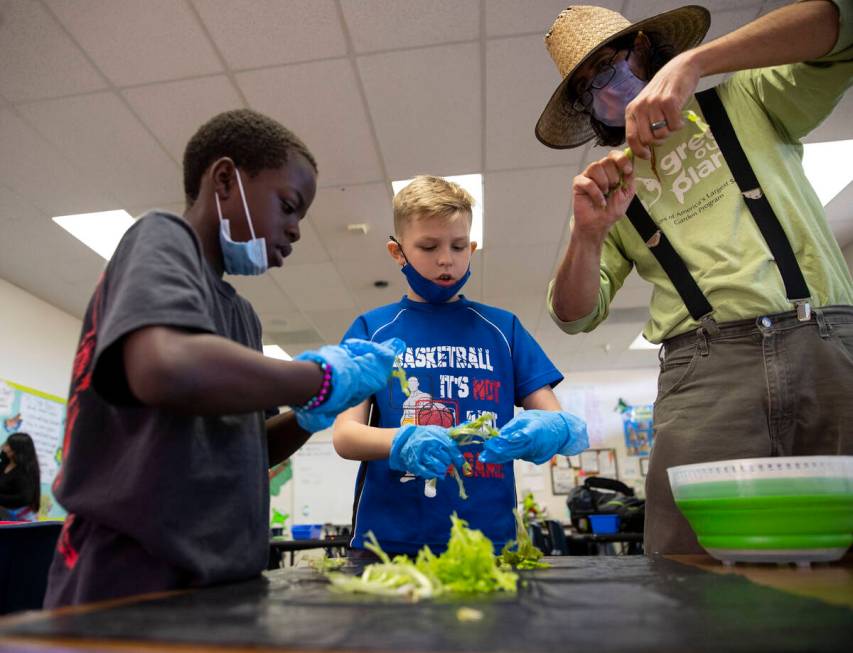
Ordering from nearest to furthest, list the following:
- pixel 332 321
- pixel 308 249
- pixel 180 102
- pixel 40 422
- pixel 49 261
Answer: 1. pixel 180 102
2. pixel 308 249
3. pixel 49 261
4. pixel 40 422
5. pixel 332 321

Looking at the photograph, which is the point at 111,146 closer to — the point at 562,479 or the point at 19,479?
the point at 19,479

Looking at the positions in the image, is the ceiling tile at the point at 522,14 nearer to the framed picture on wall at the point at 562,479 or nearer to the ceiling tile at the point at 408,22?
the ceiling tile at the point at 408,22

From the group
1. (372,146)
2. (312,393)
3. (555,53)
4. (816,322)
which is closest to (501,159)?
(372,146)

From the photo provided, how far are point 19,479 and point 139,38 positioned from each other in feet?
10.5

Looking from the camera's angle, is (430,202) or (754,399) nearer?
(754,399)

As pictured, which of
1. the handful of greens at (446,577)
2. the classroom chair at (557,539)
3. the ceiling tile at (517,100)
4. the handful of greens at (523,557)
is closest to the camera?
the handful of greens at (446,577)

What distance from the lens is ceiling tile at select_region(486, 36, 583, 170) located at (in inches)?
115

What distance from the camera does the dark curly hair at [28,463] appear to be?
13.9ft

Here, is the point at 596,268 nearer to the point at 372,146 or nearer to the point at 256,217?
the point at 256,217

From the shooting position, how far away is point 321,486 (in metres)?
9.43

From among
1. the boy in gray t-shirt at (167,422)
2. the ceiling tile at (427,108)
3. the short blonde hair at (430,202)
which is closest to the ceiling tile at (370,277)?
the ceiling tile at (427,108)

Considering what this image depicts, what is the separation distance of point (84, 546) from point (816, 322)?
1.27 meters

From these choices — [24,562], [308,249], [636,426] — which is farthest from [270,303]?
[636,426]

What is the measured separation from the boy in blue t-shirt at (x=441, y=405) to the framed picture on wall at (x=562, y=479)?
7809mm
